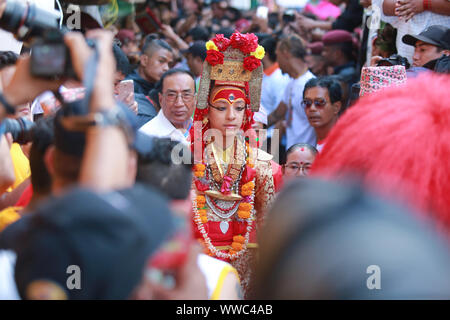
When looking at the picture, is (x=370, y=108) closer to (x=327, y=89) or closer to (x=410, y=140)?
(x=410, y=140)

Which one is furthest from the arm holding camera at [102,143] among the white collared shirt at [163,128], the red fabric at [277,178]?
the white collared shirt at [163,128]

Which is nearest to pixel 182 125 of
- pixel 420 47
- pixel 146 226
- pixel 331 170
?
pixel 420 47

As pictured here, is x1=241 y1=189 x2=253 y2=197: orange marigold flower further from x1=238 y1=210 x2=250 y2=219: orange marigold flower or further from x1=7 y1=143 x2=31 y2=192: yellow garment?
x1=7 y1=143 x2=31 y2=192: yellow garment

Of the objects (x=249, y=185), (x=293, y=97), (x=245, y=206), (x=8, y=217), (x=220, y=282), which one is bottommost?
(x=220, y=282)

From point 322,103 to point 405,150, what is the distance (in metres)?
3.32

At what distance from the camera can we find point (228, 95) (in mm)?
3121

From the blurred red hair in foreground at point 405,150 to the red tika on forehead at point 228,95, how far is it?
185 cm

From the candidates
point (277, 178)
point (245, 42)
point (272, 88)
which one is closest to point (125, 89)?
point (245, 42)

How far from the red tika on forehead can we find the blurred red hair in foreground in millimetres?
1849

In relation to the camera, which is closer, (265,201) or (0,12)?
(0,12)

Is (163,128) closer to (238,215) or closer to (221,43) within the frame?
(221,43)

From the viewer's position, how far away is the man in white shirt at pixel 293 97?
16.0 feet
